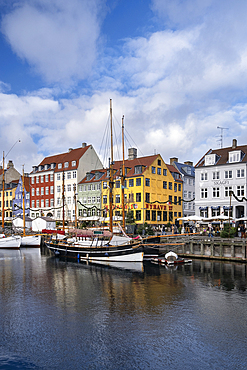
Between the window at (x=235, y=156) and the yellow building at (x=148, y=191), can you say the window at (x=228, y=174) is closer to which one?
the window at (x=235, y=156)

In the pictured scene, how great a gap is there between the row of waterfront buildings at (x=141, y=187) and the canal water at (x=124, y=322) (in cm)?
2382

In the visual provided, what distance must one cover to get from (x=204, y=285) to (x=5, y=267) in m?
21.0

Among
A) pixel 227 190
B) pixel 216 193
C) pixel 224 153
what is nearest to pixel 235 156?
pixel 224 153

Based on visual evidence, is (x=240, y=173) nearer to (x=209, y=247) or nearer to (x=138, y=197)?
(x=209, y=247)

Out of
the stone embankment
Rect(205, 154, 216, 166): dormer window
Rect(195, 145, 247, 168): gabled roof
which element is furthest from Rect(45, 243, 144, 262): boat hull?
Rect(205, 154, 216, 166): dormer window

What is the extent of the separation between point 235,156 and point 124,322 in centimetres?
4534

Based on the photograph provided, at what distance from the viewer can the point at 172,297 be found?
2214cm

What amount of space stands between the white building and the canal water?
92.5 ft

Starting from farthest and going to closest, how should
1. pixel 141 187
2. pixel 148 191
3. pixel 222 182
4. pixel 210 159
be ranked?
pixel 148 191 < pixel 141 187 < pixel 210 159 < pixel 222 182

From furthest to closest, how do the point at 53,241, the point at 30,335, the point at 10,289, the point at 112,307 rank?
the point at 53,241 < the point at 10,289 < the point at 112,307 < the point at 30,335

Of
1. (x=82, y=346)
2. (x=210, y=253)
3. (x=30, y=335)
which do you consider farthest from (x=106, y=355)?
(x=210, y=253)

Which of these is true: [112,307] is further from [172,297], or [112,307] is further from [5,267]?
[5,267]

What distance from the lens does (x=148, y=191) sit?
228 ft

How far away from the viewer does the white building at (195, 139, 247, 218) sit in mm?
56156
